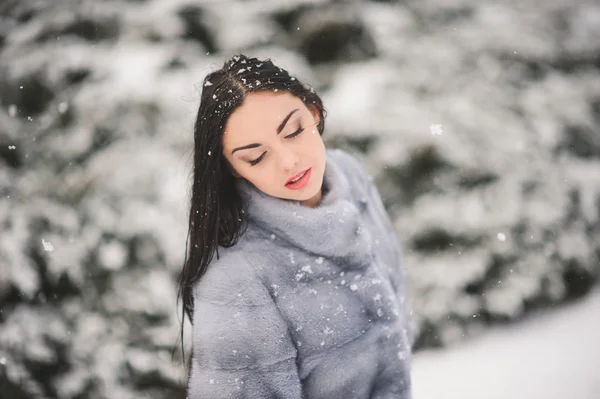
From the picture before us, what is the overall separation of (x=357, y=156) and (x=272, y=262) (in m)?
1.53

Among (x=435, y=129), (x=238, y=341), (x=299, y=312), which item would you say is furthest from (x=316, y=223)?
(x=435, y=129)

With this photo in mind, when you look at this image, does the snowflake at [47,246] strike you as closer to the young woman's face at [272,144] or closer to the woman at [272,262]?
the woman at [272,262]

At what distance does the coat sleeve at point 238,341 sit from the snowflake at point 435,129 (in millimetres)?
1926

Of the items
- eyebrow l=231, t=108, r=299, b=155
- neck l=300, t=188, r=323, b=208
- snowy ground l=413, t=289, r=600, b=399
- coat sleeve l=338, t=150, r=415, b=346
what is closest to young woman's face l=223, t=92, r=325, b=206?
eyebrow l=231, t=108, r=299, b=155

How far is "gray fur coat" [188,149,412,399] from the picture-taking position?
94 cm

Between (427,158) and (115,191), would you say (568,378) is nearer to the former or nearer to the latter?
(427,158)

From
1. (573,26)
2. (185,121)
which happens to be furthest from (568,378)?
(185,121)

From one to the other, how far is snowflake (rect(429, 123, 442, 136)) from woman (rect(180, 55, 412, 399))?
1560 millimetres

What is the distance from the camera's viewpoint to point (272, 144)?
99cm

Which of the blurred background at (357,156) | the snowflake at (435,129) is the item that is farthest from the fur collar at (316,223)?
the snowflake at (435,129)

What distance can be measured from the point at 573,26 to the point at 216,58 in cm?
251

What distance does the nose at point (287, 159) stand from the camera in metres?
0.98

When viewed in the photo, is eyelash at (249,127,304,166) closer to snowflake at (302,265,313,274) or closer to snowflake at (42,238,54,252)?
snowflake at (302,265,313,274)

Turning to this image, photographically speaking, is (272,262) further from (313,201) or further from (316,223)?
(313,201)
